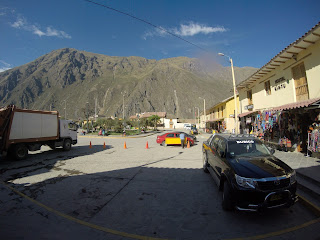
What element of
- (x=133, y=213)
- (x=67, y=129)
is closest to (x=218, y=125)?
(x=67, y=129)

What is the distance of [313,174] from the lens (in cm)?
555

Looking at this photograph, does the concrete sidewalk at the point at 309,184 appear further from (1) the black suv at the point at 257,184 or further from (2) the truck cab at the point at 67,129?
(2) the truck cab at the point at 67,129

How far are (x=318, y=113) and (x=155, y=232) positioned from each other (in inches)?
353

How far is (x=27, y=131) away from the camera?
403 inches

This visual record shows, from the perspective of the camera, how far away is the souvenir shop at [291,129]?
778cm

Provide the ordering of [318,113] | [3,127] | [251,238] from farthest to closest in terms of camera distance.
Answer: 1. [3,127]
2. [318,113]
3. [251,238]

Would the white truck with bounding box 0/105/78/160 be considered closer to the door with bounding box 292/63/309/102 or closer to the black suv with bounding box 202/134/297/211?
the black suv with bounding box 202/134/297/211

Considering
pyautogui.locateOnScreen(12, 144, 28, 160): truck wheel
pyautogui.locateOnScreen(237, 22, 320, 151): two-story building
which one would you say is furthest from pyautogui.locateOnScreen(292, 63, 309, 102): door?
pyautogui.locateOnScreen(12, 144, 28, 160): truck wheel

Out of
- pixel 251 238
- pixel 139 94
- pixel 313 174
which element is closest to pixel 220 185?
pixel 251 238

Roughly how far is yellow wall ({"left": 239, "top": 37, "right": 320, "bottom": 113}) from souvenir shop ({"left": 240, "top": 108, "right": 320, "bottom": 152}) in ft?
2.99

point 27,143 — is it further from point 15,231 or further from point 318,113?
point 318,113

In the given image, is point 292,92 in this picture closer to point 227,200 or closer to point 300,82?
point 300,82

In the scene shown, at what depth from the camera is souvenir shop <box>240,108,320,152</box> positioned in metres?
7.78

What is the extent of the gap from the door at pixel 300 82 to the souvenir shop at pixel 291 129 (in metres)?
0.84
